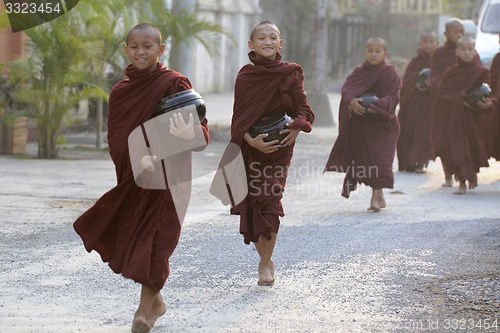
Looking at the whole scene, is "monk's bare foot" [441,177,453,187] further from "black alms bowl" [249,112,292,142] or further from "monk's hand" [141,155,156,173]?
"monk's hand" [141,155,156,173]

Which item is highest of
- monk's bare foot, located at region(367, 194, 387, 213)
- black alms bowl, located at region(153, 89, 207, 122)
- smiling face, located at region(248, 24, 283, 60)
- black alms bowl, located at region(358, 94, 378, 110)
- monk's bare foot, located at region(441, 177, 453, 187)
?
smiling face, located at region(248, 24, 283, 60)

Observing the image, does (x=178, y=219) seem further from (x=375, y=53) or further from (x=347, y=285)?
(x=375, y=53)

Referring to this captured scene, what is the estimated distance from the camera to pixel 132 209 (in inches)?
242

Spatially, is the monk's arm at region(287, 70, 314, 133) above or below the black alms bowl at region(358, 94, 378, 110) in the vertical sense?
above

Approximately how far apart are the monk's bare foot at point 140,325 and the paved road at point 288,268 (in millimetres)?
124

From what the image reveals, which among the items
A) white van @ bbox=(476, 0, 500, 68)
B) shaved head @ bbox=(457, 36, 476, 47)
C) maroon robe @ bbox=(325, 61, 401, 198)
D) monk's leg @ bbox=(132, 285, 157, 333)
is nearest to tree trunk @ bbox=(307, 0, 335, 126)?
white van @ bbox=(476, 0, 500, 68)

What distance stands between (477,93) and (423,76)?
1907mm

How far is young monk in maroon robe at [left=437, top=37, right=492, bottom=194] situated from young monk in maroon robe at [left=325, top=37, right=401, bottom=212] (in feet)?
5.10

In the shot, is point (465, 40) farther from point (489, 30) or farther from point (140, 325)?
point (489, 30)

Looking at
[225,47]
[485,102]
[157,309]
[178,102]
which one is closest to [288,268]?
[157,309]

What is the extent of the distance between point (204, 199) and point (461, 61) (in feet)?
10.4

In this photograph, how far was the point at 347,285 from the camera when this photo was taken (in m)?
7.37

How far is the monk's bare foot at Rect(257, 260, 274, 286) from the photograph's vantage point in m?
7.32

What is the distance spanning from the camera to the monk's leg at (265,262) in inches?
288
